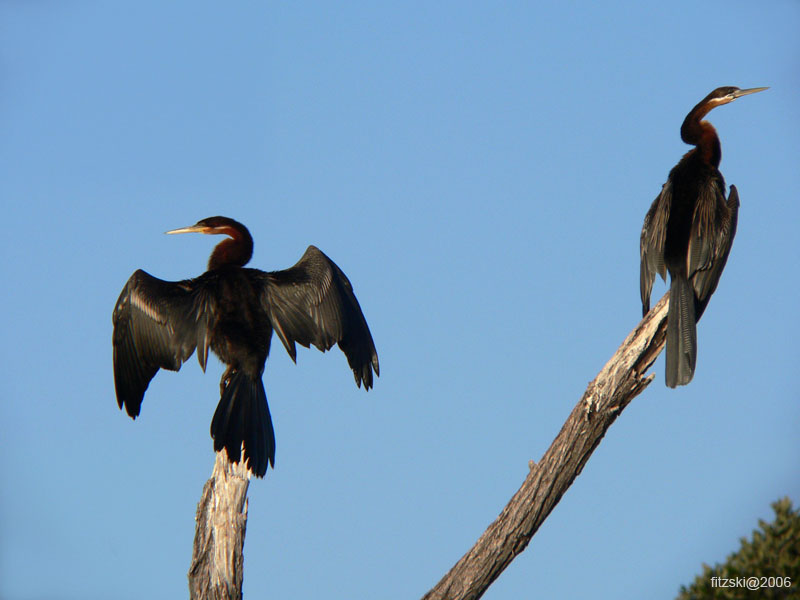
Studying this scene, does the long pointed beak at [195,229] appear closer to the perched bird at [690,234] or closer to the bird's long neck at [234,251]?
the bird's long neck at [234,251]

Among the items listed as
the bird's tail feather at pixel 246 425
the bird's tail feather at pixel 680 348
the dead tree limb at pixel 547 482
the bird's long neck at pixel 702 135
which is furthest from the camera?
the bird's long neck at pixel 702 135

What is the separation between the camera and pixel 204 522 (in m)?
5.23

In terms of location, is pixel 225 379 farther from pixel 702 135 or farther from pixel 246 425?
pixel 702 135

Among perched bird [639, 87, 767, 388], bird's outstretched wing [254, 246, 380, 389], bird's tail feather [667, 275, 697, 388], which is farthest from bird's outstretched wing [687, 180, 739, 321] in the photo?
bird's outstretched wing [254, 246, 380, 389]

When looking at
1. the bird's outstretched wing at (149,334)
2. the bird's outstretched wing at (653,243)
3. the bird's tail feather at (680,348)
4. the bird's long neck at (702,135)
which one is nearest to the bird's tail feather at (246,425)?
the bird's outstretched wing at (149,334)

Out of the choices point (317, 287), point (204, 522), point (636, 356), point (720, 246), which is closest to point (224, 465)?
point (204, 522)

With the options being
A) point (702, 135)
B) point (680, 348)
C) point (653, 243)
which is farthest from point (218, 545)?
point (702, 135)

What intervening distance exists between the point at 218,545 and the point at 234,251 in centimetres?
253

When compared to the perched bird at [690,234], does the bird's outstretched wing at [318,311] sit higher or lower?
higher

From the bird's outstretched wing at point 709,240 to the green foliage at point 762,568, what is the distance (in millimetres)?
1318

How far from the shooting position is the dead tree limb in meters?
4.87

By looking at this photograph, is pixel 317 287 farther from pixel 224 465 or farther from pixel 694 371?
pixel 694 371

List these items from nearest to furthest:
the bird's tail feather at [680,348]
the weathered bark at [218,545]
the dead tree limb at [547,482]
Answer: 1. the dead tree limb at [547,482]
2. the weathered bark at [218,545]
3. the bird's tail feather at [680,348]

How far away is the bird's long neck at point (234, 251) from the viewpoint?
7.08 meters
